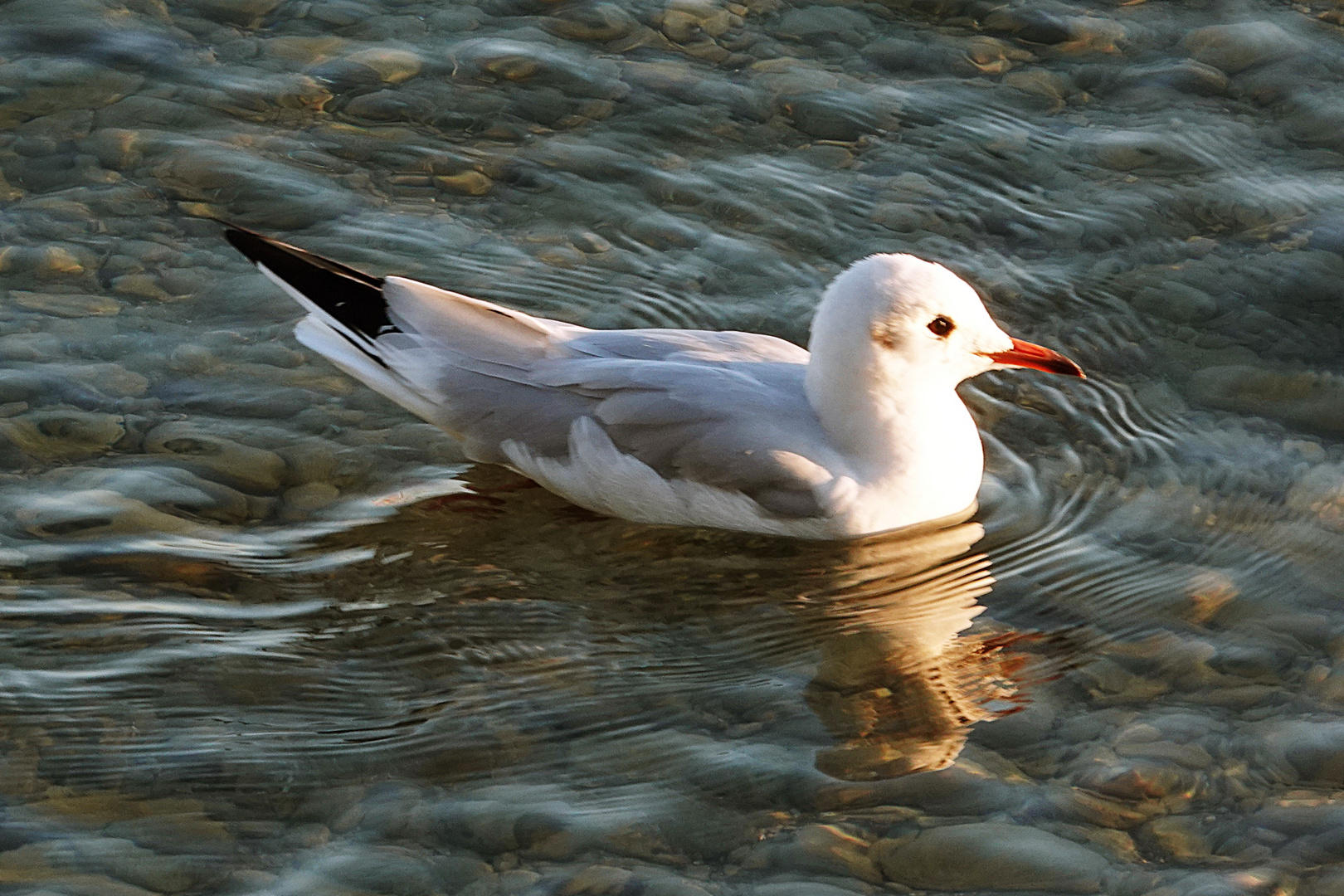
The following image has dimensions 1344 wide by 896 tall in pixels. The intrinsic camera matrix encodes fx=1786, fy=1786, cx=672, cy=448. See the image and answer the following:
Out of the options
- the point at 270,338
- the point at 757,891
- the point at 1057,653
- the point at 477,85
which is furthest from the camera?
the point at 477,85

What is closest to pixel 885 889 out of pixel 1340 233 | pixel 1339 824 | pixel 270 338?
pixel 1339 824

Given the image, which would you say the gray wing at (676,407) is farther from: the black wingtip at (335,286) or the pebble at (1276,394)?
the pebble at (1276,394)

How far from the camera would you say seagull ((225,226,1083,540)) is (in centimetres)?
559

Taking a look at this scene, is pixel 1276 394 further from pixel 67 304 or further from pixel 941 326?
pixel 67 304

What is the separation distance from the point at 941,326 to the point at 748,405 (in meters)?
0.65

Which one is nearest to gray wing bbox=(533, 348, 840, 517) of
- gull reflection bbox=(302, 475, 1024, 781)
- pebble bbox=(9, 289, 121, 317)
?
gull reflection bbox=(302, 475, 1024, 781)

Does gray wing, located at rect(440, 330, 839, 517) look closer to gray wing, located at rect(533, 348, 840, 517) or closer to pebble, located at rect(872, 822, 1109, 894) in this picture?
gray wing, located at rect(533, 348, 840, 517)

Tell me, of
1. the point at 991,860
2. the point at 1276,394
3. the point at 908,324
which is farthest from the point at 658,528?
the point at 1276,394

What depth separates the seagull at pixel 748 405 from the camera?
559 centimetres

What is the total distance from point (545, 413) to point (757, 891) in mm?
2128

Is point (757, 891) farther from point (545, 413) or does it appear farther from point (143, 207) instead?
point (143, 207)

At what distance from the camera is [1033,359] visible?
18.8 feet

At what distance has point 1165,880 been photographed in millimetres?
4227

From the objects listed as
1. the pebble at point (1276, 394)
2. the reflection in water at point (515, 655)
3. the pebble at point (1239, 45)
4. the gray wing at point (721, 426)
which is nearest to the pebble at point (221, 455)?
the reflection in water at point (515, 655)
